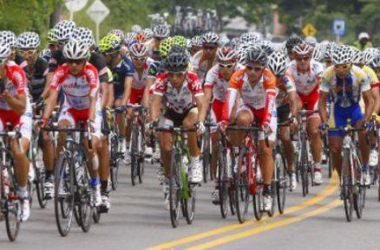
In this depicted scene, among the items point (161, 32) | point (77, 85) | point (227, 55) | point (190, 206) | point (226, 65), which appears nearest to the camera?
point (77, 85)

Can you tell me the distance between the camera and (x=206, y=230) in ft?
56.2

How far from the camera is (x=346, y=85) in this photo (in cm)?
1956

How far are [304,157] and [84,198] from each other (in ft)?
20.6

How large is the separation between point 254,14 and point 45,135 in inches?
3488

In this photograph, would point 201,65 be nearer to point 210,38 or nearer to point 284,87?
point 210,38

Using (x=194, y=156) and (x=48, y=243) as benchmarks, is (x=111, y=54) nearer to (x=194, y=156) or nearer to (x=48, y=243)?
(x=194, y=156)

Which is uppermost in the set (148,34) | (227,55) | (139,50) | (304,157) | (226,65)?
(148,34)

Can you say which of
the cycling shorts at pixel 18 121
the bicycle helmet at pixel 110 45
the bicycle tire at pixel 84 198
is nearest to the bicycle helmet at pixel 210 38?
the bicycle helmet at pixel 110 45

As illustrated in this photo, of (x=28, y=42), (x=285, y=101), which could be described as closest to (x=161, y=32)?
(x=285, y=101)

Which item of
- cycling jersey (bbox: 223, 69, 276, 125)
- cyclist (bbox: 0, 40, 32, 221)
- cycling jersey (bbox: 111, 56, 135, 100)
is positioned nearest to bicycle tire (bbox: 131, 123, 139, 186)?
cycling jersey (bbox: 111, 56, 135, 100)

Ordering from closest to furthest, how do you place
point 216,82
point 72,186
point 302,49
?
point 72,186 → point 216,82 → point 302,49

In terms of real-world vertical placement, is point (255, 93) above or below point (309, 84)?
below

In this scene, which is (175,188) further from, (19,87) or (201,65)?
(201,65)

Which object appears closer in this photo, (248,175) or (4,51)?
(4,51)
